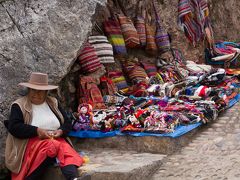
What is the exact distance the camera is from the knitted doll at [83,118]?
19.7 feet

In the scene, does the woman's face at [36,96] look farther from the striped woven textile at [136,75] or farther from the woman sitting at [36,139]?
the striped woven textile at [136,75]

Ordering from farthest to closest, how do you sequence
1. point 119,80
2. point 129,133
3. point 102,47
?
point 119,80 < point 102,47 < point 129,133

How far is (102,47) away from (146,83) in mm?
1132

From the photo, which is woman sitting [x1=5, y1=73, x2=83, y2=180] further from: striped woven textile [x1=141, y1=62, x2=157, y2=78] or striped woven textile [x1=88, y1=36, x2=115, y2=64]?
striped woven textile [x1=141, y1=62, x2=157, y2=78]

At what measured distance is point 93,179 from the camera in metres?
4.56

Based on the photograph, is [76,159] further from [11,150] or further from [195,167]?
[195,167]

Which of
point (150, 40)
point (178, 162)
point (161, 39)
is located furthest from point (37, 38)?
point (161, 39)

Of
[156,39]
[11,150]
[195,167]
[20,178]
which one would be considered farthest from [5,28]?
[156,39]

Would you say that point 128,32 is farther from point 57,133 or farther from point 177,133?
point 57,133

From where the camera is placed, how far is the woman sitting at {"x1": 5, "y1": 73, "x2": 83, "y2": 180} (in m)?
4.53

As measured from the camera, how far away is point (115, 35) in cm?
782

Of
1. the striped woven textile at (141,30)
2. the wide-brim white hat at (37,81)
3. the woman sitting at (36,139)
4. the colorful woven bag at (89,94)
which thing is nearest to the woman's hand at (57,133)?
the woman sitting at (36,139)

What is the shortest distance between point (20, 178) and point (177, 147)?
2020 mm

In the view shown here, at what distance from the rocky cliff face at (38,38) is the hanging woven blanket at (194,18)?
13.9ft
